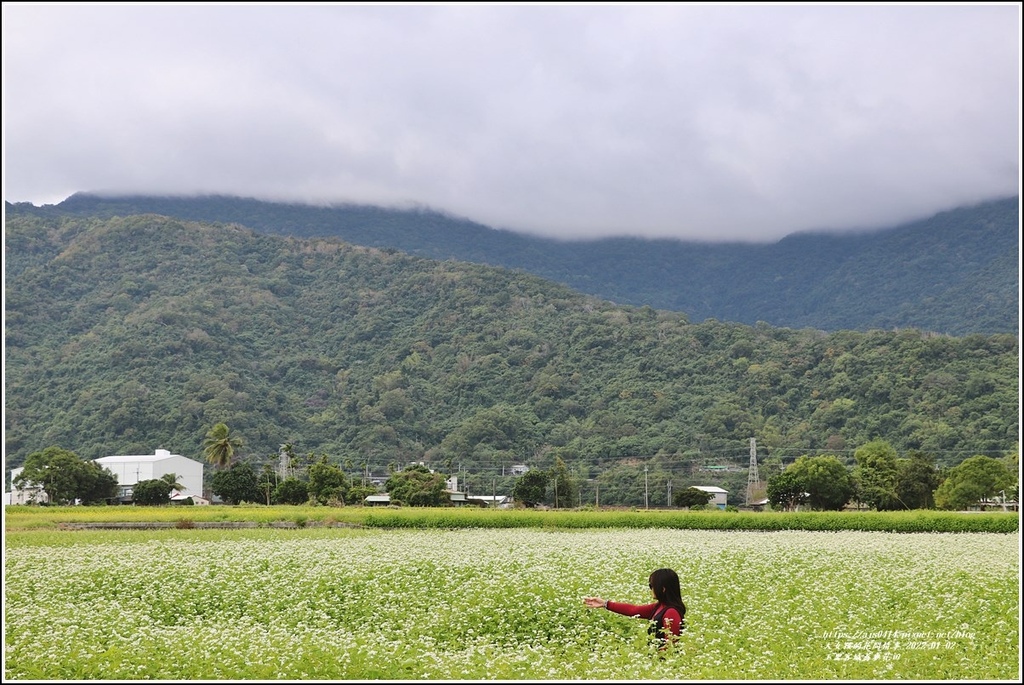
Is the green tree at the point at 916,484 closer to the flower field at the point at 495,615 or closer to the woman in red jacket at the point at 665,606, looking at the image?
the flower field at the point at 495,615

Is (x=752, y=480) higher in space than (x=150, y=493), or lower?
higher

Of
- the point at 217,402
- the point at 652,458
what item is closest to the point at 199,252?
the point at 217,402

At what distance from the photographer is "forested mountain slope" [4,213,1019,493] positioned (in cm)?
7950

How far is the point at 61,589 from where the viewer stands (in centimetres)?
1291

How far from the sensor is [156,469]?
75000 millimetres

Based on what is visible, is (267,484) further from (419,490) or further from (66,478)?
(66,478)

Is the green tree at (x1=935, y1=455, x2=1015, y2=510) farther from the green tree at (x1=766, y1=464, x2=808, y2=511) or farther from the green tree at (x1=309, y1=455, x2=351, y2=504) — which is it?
the green tree at (x1=309, y1=455, x2=351, y2=504)

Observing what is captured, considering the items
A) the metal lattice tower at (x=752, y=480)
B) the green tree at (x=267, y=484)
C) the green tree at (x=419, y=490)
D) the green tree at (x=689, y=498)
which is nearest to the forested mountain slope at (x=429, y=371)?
the metal lattice tower at (x=752, y=480)

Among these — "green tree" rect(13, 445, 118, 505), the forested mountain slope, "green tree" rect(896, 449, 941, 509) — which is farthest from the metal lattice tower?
"green tree" rect(13, 445, 118, 505)

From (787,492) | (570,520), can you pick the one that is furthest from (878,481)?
(570,520)

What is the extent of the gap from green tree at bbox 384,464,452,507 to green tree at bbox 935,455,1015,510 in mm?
25117

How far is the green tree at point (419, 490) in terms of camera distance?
51250mm

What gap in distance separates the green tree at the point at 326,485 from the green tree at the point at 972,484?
3054 cm

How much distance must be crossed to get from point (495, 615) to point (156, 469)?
232 ft
